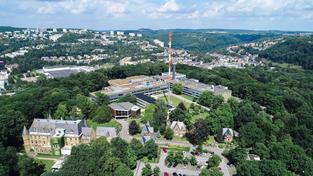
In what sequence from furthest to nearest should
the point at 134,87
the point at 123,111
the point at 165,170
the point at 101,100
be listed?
the point at 134,87 → the point at 101,100 → the point at 123,111 → the point at 165,170

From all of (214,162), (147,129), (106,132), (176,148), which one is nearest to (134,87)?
(147,129)

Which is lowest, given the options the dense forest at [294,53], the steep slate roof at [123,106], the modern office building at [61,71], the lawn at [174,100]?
the lawn at [174,100]

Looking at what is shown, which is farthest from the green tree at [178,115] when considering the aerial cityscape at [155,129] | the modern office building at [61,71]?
the modern office building at [61,71]

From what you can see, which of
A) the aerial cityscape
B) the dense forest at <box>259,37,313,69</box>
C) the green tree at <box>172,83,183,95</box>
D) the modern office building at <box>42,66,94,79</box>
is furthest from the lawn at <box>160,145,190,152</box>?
the dense forest at <box>259,37,313,69</box>

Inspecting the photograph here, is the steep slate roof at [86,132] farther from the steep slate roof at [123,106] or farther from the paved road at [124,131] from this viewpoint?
the steep slate roof at [123,106]

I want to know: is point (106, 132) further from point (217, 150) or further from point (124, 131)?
point (217, 150)

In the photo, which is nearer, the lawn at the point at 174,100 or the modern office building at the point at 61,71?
the lawn at the point at 174,100

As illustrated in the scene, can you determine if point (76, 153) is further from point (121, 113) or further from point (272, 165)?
point (272, 165)
